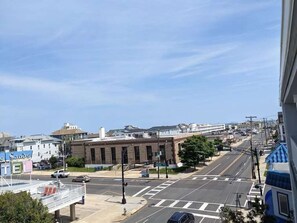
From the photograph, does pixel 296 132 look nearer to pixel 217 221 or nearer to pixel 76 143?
pixel 217 221

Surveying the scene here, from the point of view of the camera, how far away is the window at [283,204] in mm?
16734

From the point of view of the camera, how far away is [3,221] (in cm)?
2108

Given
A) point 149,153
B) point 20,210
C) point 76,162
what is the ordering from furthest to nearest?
point 76,162 < point 149,153 < point 20,210

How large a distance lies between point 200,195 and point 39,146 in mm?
73925

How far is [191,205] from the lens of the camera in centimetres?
3597

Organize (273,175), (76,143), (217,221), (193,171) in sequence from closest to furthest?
1. (273,175)
2. (217,221)
3. (193,171)
4. (76,143)

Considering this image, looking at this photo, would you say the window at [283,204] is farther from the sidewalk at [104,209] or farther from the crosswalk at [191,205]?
the sidewalk at [104,209]

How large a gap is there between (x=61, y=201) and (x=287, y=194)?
2049 cm

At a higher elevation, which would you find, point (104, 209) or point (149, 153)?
point (149, 153)

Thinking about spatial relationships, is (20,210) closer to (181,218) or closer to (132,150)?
(181,218)

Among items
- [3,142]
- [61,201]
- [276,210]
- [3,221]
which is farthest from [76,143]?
[276,210]

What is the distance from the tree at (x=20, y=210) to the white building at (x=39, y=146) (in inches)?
3083

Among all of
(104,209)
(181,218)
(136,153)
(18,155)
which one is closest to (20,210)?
(181,218)

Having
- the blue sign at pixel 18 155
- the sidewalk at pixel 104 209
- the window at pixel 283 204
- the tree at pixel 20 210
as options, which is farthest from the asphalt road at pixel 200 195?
the blue sign at pixel 18 155
